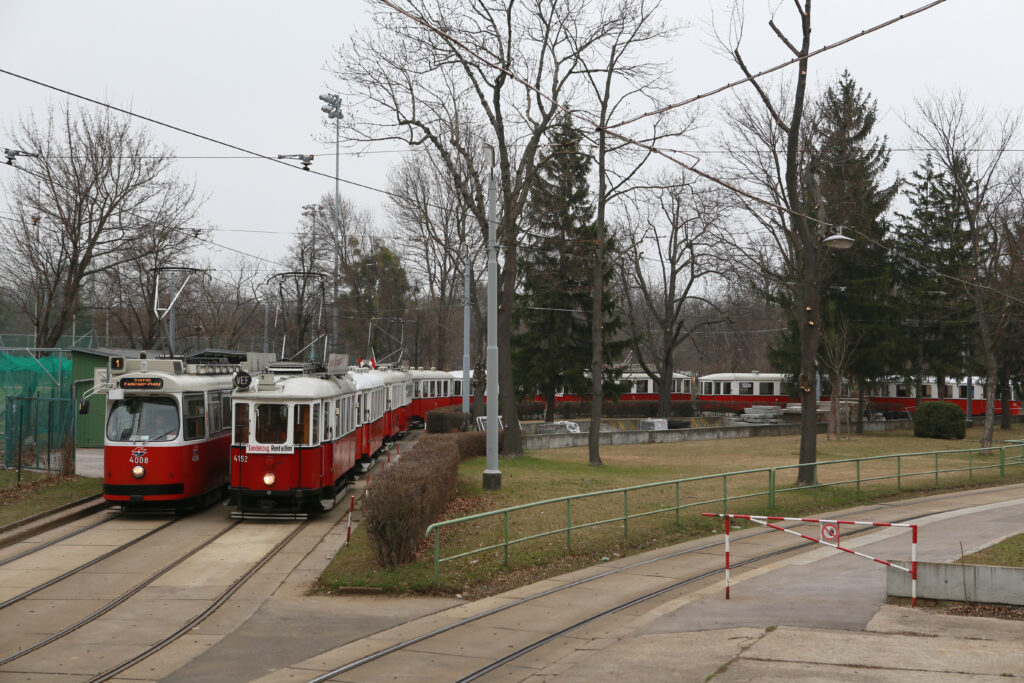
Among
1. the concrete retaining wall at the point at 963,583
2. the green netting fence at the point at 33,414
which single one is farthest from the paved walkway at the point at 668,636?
the green netting fence at the point at 33,414

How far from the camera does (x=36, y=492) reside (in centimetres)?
1912

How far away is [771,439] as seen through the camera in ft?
148

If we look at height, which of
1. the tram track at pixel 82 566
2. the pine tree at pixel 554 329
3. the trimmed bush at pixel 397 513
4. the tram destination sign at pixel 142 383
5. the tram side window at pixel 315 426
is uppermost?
the pine tree at pixel 554 329

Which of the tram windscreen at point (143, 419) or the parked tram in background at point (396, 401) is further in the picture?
the parked tram in background at point (396, 401)

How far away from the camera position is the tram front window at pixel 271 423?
1719 cm

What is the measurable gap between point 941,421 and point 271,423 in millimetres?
37861

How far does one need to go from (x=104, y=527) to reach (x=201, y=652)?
8129 millimetres

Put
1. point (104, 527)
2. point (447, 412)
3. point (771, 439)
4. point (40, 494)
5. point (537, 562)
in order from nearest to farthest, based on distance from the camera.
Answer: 1. point (537, 562)
2. point (104, 527)
3. point (40, 494)
4. point (447, 412)
5. point (771, 439)

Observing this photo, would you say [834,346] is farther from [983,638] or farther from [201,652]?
[201,652]

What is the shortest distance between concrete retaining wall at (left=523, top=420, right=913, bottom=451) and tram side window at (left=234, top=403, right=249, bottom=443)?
18387mm

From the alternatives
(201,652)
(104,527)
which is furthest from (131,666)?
(104,527)

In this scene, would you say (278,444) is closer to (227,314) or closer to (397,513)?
(397,513)

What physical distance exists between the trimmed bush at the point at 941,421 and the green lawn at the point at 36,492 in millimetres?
38751

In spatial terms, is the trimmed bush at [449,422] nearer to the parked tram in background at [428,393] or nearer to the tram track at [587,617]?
the parked tram in background at [428,393]
